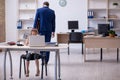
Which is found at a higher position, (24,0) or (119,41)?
(24,0)

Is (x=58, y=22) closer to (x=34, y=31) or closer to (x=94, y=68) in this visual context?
(x=94, y=68)

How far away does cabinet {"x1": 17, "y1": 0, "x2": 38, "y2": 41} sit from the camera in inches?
442

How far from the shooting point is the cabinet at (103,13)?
35.9 ft

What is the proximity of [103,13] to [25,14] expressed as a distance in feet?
10.5

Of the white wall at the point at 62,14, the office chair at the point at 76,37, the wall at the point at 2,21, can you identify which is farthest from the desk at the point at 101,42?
the wall at the point at 2,21

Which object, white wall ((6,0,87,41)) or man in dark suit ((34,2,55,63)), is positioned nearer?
man in dark suit ((34,2,55,63))

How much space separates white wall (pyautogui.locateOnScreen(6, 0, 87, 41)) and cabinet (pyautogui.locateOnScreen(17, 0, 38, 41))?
0.20 metres

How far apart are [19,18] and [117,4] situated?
401 centimetres

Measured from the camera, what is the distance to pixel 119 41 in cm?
738

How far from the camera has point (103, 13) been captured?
11.2m

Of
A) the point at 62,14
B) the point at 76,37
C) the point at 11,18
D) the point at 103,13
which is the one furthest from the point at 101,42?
the point at 11,18

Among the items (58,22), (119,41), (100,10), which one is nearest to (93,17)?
(100,10)

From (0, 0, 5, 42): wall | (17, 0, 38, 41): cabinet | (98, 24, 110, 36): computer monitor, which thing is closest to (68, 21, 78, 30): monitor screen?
(17, 0, 38, 41): cabinet

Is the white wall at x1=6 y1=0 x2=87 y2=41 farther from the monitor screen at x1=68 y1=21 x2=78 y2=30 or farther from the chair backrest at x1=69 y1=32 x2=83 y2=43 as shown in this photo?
the chair backrest at x1=69 y1=32 x2=83 y2=43
